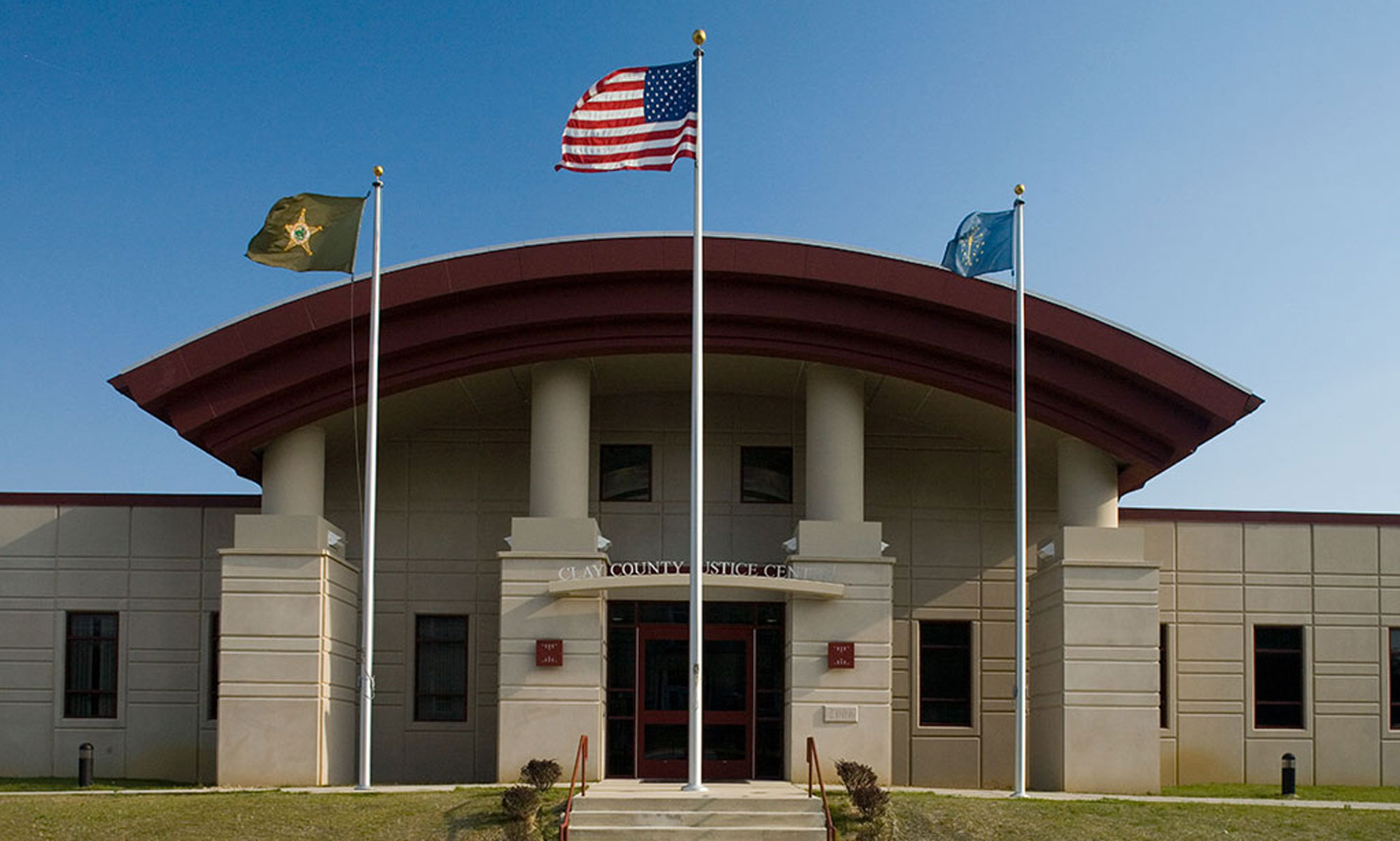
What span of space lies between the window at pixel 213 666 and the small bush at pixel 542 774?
921cm

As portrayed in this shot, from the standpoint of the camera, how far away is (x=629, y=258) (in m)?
28.1

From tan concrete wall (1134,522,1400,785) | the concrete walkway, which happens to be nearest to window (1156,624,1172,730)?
tan concrete wall (1134,522,1400,785)

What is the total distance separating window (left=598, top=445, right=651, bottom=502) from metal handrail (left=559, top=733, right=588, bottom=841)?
5.78 metres

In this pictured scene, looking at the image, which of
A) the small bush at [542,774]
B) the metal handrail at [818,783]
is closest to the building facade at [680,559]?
the metal handrail at [818,783]

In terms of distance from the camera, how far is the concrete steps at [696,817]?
22.5 m

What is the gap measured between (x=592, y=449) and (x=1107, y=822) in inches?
507

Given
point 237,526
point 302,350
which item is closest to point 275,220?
point 302,350

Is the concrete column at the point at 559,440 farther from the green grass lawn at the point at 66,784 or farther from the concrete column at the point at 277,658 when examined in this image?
the green grass lawn at the point at 66,784

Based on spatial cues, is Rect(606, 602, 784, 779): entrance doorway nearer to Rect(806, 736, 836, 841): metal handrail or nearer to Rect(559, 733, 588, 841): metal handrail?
Rect(559, 733, 588, 841): metal handrail

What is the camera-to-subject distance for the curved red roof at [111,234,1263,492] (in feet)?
91.9

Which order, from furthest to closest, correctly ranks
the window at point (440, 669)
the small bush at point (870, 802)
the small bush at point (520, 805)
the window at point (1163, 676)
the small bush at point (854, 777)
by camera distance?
the window at point (1163, 676) < the window at point (440, 669) < the small bush at point (854, 777) < the small bush at point (870, 802) < the small bush at point (520, 805)

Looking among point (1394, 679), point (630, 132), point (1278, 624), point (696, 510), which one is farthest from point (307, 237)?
point (1394, 679)

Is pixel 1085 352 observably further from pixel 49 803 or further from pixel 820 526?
pixel 49 803

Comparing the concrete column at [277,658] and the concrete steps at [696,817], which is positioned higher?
the concrete column at [277,658]
